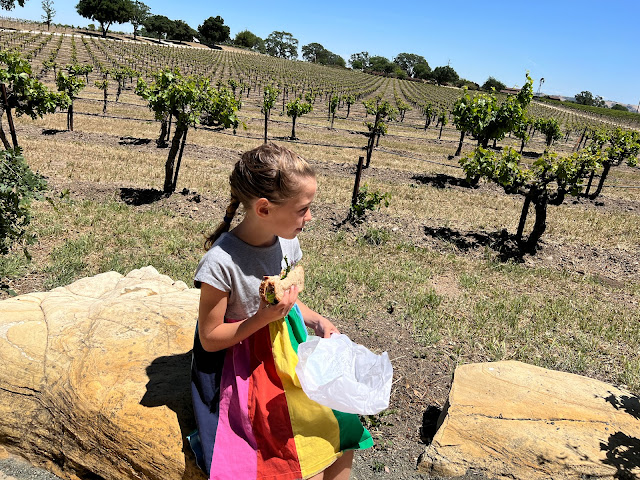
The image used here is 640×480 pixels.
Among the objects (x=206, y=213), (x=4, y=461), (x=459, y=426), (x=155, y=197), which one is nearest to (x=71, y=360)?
(x=4, y=461)

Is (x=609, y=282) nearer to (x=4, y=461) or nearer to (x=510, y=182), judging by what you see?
(x=510, y=182)

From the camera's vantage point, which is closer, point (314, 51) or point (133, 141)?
point (133, 141)

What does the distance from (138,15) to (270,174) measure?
106 metres

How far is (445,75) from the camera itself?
372 ft

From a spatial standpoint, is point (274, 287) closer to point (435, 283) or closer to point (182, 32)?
point (435, 283)

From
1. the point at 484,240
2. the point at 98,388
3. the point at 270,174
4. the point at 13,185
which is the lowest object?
the point at 484,240

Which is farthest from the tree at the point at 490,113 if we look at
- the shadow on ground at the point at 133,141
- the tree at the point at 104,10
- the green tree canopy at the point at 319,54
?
the green tree canopy at the point at 319,54

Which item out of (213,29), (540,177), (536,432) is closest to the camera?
(536,432)

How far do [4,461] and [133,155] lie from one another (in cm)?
1270

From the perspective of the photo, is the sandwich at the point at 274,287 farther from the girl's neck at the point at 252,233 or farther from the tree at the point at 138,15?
the tree at the point at 138,15

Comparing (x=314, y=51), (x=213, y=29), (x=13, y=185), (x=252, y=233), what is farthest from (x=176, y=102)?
(x=314, y=51)

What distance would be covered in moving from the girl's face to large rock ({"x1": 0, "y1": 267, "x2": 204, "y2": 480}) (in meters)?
1.29

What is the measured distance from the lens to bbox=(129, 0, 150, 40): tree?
87.8 meters

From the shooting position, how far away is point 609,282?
7.85 m
